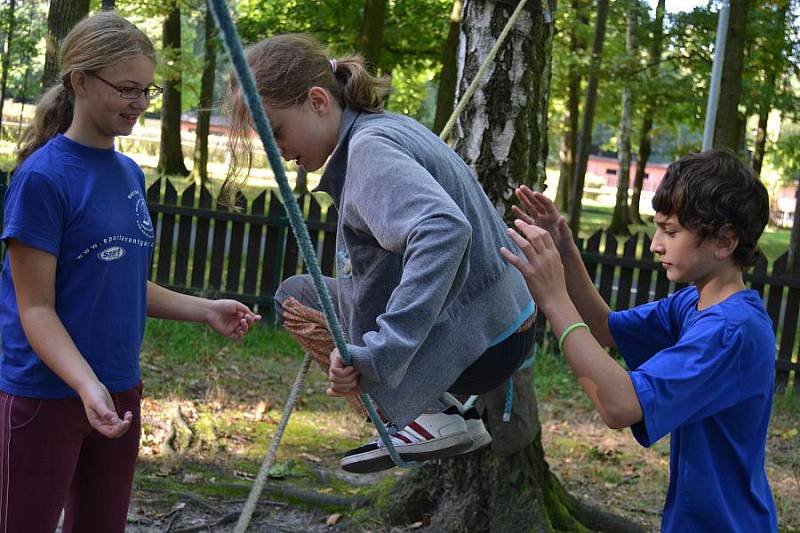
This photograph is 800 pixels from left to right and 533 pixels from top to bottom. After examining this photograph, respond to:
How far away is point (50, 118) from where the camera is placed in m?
2.36

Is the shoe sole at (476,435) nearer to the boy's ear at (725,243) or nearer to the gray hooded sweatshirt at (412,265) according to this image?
the gray hooded sweatshirt at (412,265)

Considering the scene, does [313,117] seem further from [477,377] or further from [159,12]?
[159,12]

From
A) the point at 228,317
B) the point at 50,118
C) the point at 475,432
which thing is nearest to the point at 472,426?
the point at 475,432

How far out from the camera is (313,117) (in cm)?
222

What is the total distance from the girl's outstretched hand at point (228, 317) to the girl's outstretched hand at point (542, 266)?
3.11 ft

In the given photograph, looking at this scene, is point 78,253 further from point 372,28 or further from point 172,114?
→ point 172,114

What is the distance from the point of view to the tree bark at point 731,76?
10.3m

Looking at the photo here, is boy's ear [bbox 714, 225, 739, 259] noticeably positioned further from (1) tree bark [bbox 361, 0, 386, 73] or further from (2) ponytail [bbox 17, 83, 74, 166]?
(1) tree bark [bbox 361, 0, 386, 73]

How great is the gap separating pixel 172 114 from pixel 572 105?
30.9ft

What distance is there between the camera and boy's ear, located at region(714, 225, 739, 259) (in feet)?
6.81

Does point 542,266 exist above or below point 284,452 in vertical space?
above

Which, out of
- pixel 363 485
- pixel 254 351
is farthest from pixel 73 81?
pixel 254 351

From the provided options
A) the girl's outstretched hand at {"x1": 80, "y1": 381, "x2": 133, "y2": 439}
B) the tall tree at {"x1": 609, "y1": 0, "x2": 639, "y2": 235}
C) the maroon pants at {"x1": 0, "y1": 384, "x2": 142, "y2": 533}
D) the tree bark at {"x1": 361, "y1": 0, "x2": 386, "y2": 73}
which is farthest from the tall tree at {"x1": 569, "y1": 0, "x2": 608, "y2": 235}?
the girl's outstretched hand at {"x1": 80, "y1": 381, "x2": 133, "y2": 439}

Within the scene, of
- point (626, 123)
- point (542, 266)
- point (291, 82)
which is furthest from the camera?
point (626, 123)
